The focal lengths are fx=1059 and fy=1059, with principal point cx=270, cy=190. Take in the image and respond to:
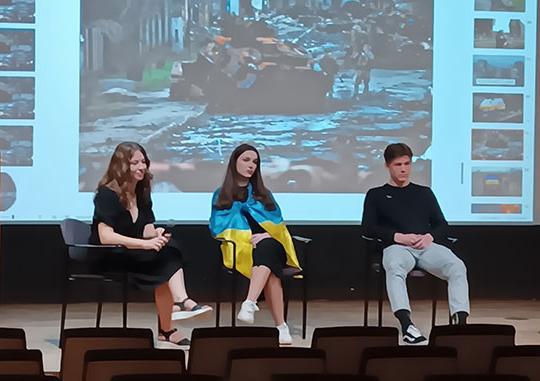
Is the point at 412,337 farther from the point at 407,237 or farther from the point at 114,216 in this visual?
the point at 114,216

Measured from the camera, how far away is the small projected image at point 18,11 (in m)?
6.28

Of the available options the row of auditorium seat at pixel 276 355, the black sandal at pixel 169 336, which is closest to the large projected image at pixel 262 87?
the black sandal at pixel 169 336

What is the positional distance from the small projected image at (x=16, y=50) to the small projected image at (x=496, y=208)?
2.89m

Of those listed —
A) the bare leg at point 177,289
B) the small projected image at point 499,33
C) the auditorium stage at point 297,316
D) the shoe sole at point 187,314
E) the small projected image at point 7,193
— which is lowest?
the auditorium stage at point 297,316

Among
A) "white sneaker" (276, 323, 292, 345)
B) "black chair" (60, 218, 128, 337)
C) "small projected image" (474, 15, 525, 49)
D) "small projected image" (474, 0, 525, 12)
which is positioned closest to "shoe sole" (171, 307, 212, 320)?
"black chair" (60, 218, 128, 337)

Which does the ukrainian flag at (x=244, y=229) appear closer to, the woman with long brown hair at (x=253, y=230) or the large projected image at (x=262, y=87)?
the woman with long brown hair at (x=253, y=230)

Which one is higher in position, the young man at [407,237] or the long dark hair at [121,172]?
the long dark hair at [121,172]

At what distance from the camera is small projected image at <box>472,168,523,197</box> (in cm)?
673

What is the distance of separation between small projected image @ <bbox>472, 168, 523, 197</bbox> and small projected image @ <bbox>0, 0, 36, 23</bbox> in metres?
2.90

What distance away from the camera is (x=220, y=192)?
18.1ft

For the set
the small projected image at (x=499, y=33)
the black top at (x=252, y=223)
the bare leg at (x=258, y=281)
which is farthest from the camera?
the small projected image at (x=499, y=33)

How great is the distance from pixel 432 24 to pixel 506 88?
2.05ft

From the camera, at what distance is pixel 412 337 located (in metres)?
5.10

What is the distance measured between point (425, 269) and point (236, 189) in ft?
3.45
